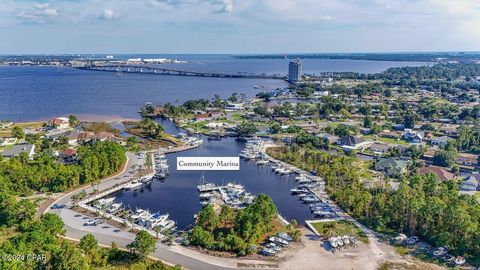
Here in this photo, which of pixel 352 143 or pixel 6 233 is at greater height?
pixel 352 143

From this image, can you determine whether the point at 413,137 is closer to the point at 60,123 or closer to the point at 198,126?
the point at 198,126

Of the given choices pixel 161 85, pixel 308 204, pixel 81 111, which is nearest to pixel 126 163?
pixel 308 204

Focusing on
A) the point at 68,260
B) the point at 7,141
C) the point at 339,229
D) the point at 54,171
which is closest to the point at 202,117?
the point at 7,141

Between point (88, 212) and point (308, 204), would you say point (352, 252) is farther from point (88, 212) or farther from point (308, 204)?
point (88, 212)

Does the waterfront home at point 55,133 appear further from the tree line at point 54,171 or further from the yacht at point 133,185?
the yacht at point 133,185

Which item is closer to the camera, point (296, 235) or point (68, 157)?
point (296, 235)

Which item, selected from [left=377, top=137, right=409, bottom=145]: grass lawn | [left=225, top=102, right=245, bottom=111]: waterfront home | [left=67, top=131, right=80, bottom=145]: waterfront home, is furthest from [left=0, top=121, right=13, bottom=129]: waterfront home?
[left=377, top=137, right=409, bottom=145]: grass lawn
